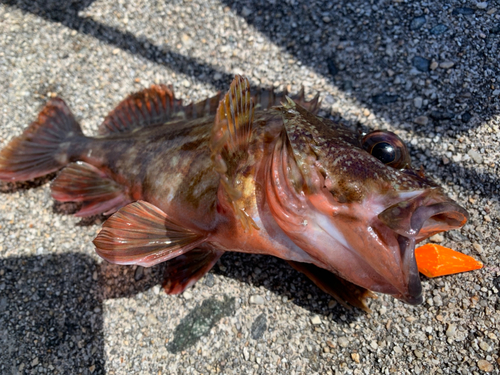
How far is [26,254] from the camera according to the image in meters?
3.07

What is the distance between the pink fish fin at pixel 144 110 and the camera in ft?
10.9

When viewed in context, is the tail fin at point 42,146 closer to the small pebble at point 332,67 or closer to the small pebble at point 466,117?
the small pebble at point 332,67

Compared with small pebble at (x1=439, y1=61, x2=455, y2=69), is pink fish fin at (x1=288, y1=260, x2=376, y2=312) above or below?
below

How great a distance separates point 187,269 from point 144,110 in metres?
1.46

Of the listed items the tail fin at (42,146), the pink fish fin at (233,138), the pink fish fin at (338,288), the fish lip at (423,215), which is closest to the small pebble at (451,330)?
the pink fish fin at (338,288)

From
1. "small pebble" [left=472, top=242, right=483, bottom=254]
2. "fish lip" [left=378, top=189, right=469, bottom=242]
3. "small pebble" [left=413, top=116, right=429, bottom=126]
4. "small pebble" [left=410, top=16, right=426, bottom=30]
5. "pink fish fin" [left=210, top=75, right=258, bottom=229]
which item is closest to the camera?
"fish lip" [left=378, top=189, right=469, bottom=242]

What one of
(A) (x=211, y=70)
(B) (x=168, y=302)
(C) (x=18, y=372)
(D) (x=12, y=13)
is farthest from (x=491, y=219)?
(D) (x=12, y=13)

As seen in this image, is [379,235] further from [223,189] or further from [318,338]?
[318,338]

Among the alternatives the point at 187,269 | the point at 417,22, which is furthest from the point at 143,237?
the point at 417,22

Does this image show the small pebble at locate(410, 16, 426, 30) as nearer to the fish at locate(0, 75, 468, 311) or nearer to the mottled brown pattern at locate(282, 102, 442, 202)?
the fish at locate(0, 75, 468, 311)

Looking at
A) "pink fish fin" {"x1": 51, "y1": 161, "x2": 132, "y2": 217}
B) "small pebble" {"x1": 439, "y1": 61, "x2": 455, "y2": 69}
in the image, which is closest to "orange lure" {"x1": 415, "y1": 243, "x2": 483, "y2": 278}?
"small pebble" {"x1": 439, "y1": 61, "x2": 455, "y2": 69}

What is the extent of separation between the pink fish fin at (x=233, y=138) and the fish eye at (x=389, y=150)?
0.71m

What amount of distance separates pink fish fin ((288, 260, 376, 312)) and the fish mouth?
2.56 ft

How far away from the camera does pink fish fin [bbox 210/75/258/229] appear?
6.63 ft
